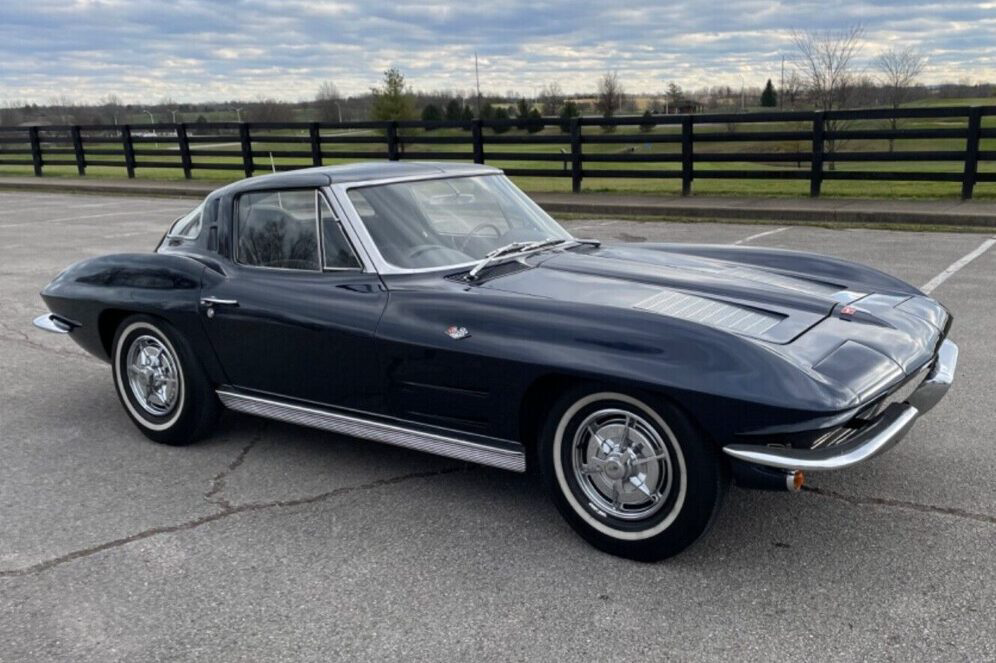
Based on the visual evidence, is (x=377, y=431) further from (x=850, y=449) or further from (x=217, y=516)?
(x=850, y=449)

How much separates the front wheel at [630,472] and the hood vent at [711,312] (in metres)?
0.41

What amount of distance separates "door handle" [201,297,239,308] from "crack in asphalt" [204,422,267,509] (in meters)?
0.77

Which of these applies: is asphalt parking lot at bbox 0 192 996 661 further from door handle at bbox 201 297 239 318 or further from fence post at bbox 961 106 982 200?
fence post at bbox 961 106 982 200

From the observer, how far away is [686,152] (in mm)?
15797

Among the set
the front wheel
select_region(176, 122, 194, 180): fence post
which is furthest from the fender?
select_region(176, 122, 194, 180): fence post

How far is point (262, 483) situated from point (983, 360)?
4.38 meters

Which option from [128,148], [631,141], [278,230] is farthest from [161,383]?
[128,148]

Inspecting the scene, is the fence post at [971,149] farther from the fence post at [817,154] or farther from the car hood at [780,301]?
the car hood at [780,301]

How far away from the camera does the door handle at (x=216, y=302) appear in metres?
4.32

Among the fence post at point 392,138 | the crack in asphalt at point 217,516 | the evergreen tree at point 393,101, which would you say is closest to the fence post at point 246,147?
the fence post at point 392,138

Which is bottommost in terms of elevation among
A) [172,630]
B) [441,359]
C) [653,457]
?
[172,630]

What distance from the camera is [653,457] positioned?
3266mm

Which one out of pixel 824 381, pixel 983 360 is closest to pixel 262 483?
pixel 824 381

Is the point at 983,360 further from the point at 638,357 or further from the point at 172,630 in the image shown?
the point at 172,630
